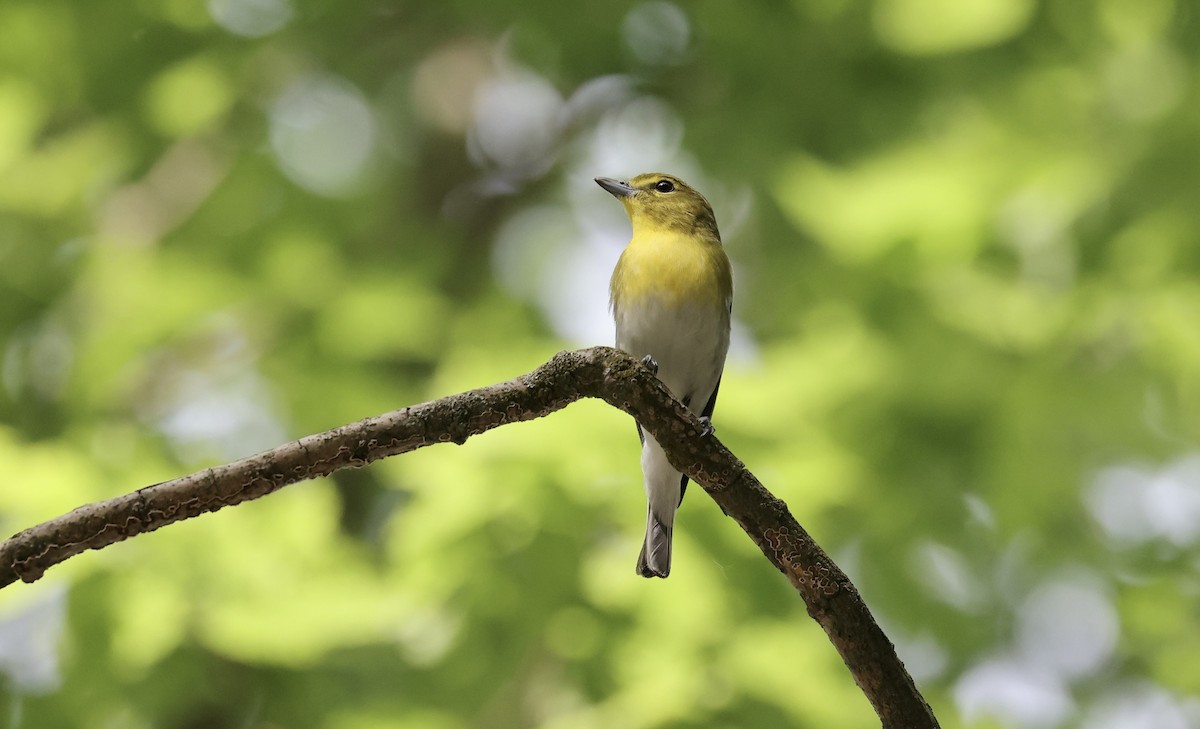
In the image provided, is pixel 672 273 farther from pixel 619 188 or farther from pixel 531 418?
pixel 531 418

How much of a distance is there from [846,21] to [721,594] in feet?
8.08

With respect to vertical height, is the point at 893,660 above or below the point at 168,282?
above

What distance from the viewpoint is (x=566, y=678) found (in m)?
3.95

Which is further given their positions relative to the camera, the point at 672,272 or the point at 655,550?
the point at 672,272

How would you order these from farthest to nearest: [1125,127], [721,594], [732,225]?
[732,225] < [1125,127] < [721,594]

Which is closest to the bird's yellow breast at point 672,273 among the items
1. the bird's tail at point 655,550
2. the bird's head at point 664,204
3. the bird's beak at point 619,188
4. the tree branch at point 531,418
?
the bird's head at point 664,204

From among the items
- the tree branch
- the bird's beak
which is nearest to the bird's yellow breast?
the bird's beak

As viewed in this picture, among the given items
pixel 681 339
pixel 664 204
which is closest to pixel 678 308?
pixel 681 339

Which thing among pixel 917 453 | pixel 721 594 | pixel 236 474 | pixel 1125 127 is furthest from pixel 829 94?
pixel 236 474

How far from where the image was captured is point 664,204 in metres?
4.43

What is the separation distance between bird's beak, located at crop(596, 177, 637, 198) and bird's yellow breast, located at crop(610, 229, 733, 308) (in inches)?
13.2

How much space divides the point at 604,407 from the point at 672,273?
533mm

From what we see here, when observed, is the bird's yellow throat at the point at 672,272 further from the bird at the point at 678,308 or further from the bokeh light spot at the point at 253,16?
the bokeh light spot at the point at 253,16

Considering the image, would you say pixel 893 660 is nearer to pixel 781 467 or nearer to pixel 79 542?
pixel 79 542
